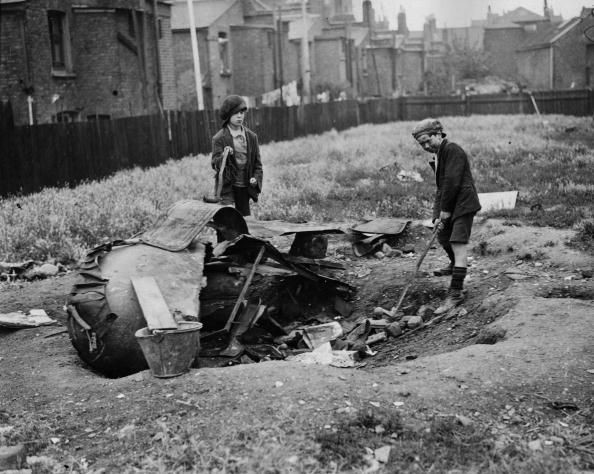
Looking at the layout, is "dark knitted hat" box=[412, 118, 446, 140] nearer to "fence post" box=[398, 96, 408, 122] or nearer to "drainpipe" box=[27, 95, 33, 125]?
"drainpipe" box=[27, 95, 33, 125]

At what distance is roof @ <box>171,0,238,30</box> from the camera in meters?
41.1

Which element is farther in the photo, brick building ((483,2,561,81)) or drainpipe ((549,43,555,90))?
brick building ((483,2,561,81))

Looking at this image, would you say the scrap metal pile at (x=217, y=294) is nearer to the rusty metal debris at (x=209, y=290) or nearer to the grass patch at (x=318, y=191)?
the rusty metal debris at (x=209, y=290)

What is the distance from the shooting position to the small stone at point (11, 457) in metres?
4.35

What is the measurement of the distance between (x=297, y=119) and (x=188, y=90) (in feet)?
41.9

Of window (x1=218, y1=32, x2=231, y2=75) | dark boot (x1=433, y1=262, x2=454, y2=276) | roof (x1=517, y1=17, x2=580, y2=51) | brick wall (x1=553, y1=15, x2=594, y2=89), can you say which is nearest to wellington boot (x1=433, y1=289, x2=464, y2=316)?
dark boot (x1=433, y1=262, x2=454, y2=276)

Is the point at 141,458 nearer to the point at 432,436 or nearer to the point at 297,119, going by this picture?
the point at 432,436

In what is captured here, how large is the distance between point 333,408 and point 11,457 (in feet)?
5.95

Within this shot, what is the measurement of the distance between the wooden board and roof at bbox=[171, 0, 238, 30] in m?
35.2

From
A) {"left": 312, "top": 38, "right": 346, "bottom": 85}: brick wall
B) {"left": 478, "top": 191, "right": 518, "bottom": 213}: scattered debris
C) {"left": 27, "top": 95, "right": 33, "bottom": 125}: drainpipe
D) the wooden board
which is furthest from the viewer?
{"left": 312, "top": 38, "right": 346, "bottom": 85}: brick wall

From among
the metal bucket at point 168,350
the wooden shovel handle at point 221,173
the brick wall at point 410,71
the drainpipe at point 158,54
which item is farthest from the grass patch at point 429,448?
the brick wall at point 410,71

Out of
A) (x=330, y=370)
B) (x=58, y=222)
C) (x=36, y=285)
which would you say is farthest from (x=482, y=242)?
(x=58, y=222)

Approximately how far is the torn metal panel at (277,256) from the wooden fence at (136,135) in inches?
315

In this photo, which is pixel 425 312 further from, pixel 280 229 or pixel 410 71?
pixel 410 71
